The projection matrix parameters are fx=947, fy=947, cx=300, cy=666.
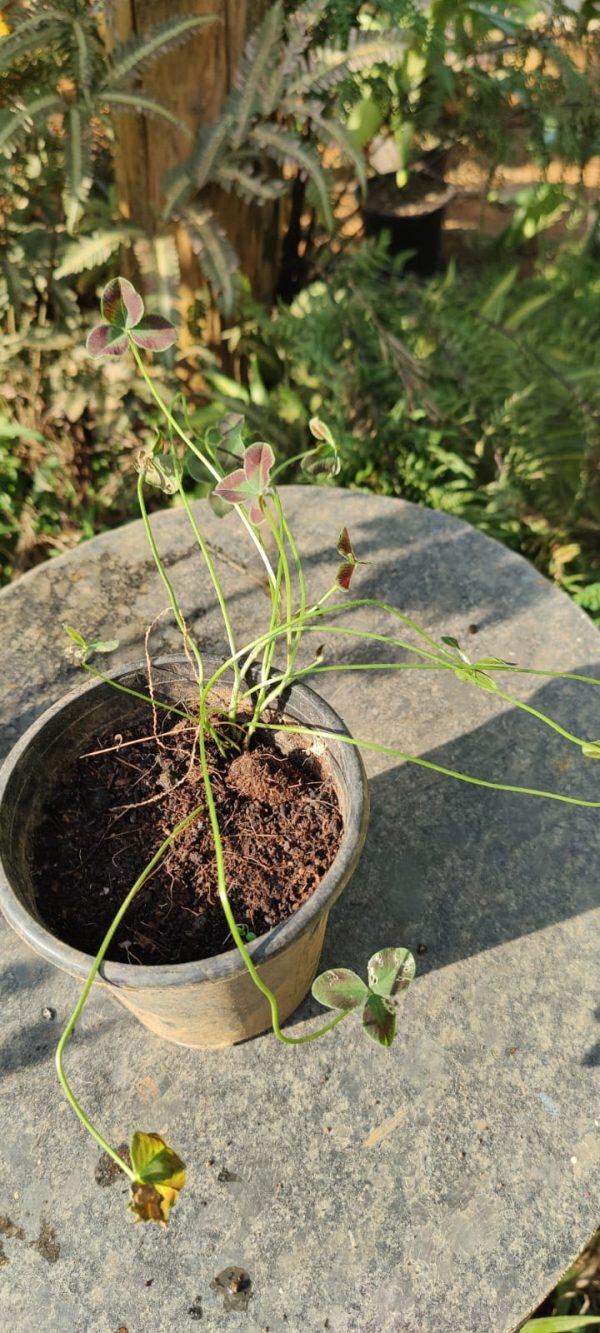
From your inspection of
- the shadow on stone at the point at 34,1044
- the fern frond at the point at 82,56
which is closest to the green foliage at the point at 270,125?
the fern frond at the point at 82,56

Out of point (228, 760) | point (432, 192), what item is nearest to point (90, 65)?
point (228, 760)

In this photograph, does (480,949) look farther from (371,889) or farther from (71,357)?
(71,357)

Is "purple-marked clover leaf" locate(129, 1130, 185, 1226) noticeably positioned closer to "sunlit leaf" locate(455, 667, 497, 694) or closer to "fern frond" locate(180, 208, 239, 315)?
"sunlit leaf" locate(455, 667, 497, 694)

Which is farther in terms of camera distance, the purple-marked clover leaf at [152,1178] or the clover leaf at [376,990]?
the clover leaf at [376,990]

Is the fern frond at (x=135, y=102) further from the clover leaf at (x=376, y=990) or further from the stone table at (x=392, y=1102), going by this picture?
the clover leaf at (x=376, y=990)

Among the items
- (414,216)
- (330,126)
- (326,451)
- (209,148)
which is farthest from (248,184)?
(414,216)
